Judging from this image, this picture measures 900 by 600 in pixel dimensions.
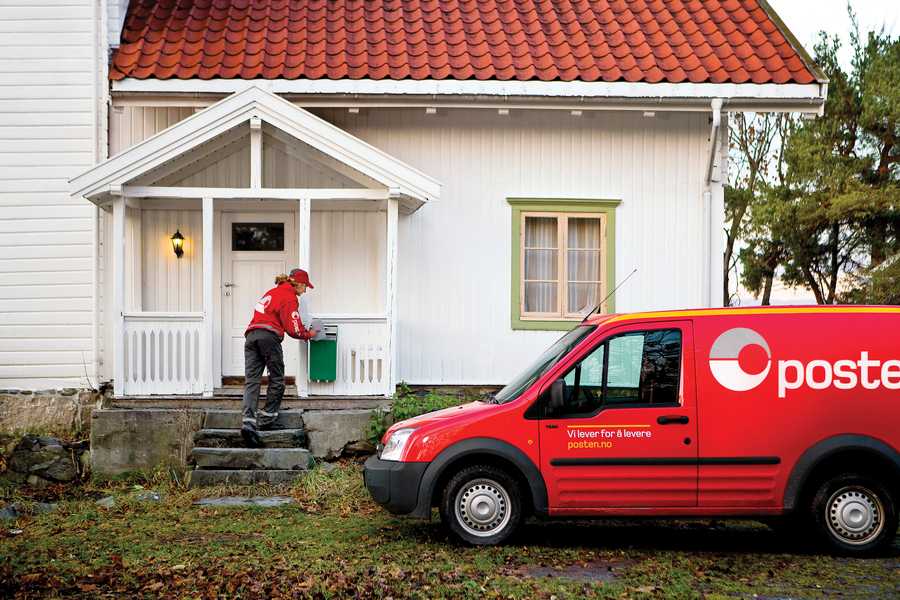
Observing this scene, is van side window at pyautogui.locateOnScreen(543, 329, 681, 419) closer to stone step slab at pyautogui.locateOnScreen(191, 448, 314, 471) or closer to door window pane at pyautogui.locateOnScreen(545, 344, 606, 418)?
door window pane at pyautogui.locateOnScreen(545, 344, 606, 418)

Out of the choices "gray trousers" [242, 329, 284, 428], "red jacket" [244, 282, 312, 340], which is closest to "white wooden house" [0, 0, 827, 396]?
"gray trousers" [242, 329, 284, 428]

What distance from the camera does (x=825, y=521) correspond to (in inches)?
317

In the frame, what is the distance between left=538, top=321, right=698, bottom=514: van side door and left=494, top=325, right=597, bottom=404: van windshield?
0.76ft

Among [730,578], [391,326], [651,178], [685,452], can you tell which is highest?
[651,178]

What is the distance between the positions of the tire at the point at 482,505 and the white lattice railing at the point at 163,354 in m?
5.05

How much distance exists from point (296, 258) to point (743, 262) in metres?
17.0

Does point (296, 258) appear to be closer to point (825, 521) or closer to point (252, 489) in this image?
point (252, 489)

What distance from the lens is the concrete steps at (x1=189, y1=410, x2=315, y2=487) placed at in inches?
436

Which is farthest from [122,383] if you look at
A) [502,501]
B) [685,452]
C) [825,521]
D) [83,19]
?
[825,521]

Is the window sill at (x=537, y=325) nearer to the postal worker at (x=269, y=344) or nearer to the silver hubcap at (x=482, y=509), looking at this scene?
the postal worker at (x=269, y=344)

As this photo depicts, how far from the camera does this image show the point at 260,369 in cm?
1151

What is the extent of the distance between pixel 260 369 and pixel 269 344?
33cm

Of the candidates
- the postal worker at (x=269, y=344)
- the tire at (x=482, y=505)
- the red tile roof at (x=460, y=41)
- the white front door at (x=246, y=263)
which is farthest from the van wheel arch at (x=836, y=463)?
the white front door at (x=246, y=263)

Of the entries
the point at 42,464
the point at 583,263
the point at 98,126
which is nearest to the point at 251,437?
the point at 42,464
